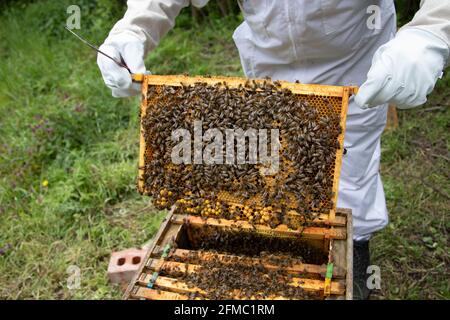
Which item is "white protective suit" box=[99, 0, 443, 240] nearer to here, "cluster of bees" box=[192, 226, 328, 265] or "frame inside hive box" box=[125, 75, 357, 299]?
"frame inside hive box" box=[125, 75, 357, 299]

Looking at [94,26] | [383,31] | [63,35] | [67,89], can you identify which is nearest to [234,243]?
[383,31]

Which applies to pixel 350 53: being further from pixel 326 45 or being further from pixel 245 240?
pixel 245 240

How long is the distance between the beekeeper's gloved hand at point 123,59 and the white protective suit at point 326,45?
0.02 m

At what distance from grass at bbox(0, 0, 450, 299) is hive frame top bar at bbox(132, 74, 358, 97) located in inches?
86.6

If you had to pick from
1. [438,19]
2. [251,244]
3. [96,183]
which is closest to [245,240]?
[251,244]

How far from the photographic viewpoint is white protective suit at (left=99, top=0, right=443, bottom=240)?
305cm

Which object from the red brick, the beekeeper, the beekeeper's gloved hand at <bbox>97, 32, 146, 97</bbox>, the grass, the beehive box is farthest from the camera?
the grass

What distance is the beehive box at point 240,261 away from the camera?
7.88ft

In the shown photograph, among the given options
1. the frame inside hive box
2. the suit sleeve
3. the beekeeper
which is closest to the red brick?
the frame inside hive box

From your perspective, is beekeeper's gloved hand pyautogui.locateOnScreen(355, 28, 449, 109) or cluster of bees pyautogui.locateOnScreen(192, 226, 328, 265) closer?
beekeeper's gloved hand pyautogui.locateOnScreen(355, 28, 449, 109)

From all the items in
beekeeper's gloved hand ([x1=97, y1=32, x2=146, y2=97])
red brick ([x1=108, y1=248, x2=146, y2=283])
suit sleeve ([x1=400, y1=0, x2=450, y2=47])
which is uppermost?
suit sleeve ([x1=400, y1=0, x2=450, y2=47])

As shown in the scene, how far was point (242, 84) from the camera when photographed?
267cm

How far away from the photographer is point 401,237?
166 inches

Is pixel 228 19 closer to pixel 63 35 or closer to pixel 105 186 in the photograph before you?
pixel 63 35
